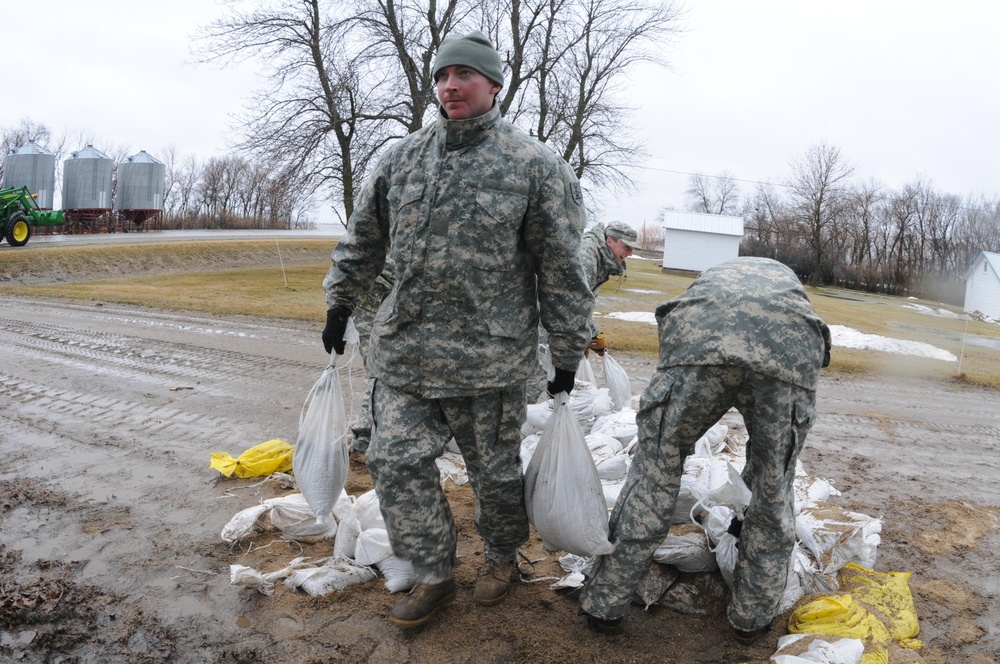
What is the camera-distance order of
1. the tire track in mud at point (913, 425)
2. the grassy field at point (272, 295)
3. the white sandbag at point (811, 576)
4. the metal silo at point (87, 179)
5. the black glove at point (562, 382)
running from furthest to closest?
the metal silo at point (87, 179), the grassy field at point (272, 295), the tire track in mud at point (913, 425), the white sandbag at point (811, 576), the black glove at point (562, 382)

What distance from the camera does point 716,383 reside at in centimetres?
265

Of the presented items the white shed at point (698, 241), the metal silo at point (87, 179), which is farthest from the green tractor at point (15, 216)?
the white shed at point (698, 241)

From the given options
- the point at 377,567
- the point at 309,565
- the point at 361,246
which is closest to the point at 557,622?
the point at 377,567

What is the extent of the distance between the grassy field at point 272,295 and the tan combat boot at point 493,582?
7.27m

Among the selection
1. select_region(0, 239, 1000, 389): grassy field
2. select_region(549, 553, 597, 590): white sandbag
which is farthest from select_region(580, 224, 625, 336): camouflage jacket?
select_region(0, 239, 1000, 389): grassy field

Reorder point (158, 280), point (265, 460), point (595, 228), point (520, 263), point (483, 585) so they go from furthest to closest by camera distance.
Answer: point (158, 280) < point (595, 228) < point (265, 460) < point (483, 585) < point (520, 263)

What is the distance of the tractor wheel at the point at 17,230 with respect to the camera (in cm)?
2056

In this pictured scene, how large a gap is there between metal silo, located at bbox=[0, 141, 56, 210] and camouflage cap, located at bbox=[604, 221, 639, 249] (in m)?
30.8

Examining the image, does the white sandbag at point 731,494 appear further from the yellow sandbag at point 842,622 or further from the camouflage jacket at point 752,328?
the camouflage jacket at point 752,328

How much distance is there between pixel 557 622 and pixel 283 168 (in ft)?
62.4

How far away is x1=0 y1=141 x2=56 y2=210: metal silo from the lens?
1159 inches

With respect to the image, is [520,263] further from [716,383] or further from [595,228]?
[595,228]

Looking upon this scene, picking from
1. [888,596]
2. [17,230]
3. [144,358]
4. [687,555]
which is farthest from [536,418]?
[17,230]

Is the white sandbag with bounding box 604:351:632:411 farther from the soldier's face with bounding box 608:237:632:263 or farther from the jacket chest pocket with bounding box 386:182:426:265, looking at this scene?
the jacket chest pocket with bounding box 386:182:426:265
